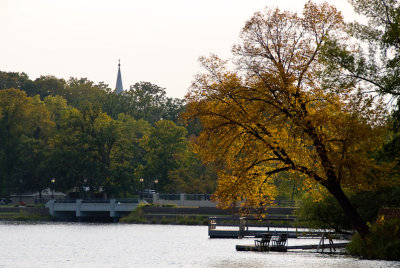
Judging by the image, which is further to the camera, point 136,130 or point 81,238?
point 136,130

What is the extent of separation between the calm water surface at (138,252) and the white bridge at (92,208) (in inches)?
799

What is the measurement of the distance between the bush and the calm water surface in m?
0.81

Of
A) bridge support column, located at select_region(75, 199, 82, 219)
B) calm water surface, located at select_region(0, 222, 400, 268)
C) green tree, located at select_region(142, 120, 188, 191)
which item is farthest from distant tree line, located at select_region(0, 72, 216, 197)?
calm water surface, located at select_region(0, 222, 400, 268)

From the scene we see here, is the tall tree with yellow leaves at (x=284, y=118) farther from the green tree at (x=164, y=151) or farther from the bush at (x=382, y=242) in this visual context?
the green tree at (x=164, y=151)

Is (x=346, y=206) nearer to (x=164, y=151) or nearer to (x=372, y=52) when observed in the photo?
(x=372, y=52)

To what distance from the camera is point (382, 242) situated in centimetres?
3688

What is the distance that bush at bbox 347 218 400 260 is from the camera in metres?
36.2

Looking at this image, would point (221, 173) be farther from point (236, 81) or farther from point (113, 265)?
point (113, 265)

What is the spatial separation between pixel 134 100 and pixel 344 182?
114m

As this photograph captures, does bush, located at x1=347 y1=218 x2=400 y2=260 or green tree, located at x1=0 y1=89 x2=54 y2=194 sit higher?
green tree, located at x1=0 y1=89 x2=54 y2=194

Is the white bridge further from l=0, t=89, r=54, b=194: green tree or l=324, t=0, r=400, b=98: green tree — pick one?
l=324, t=0, r=400, b=98: green tree

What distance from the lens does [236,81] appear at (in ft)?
120

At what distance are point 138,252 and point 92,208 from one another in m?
48.8

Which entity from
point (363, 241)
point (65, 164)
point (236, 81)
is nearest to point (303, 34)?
point (236, 81)
